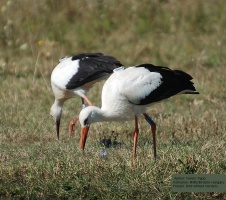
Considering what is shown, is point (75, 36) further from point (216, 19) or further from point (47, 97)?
point (47, 97)

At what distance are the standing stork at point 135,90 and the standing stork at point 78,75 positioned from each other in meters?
1.11

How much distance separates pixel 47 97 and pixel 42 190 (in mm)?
4049

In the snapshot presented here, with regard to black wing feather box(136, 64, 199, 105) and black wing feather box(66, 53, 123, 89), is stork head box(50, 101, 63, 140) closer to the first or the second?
black wing feather box(66, 53, 123, 89)

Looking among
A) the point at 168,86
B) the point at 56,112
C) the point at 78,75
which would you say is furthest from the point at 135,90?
the point at 56,112

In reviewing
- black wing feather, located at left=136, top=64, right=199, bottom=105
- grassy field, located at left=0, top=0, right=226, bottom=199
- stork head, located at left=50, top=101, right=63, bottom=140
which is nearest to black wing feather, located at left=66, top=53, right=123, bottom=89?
stork head, located at left=50, top=101, right=63, bottom=140

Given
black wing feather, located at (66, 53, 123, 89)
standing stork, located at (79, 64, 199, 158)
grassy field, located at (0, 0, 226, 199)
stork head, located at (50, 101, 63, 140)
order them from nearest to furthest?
grassy field, located at (0, 0, 226, 199), standing stork, located at (79, 64, 199, 158), black wing feather, located at (66, 53, 123, 89), stork head, located at (50, 101, 63, 140)

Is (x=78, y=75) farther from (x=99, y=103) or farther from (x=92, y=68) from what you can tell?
(x=99, y=103)

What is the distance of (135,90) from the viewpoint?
6.72 meters

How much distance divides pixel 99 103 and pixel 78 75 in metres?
1.05

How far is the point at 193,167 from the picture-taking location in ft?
19.1

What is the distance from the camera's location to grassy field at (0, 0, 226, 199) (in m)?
5.69

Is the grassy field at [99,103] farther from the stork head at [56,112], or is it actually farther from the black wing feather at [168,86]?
the black wing feather at [168,86]

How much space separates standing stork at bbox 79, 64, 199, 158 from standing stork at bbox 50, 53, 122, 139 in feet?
3.63

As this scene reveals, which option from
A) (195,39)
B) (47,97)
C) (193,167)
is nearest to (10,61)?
(47,97)
